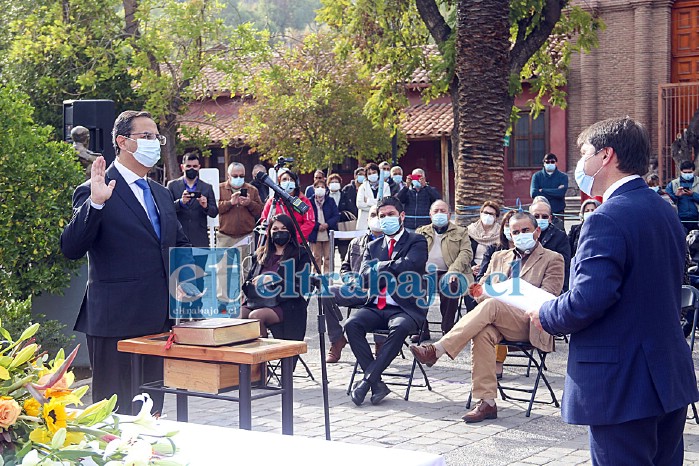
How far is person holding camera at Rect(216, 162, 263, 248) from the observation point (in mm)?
13469

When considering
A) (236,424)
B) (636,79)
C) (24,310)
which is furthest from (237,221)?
(636,79)

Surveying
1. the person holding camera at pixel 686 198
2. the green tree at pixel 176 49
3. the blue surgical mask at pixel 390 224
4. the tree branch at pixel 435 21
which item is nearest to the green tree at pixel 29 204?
the blue surgical mask at pixel 390 224

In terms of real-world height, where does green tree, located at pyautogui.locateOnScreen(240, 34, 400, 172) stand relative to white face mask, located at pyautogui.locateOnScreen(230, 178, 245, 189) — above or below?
above

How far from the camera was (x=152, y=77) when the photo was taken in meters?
21.0

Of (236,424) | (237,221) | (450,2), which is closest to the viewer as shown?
(236,424)

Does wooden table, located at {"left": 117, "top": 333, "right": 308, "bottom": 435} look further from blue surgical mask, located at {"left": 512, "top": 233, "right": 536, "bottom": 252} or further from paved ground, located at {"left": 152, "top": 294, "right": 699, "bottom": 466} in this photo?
blue surgical mask, located at {"left": 512, "top": 233, "right": 536, "bottom": 252}

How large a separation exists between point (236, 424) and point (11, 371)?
5092mm

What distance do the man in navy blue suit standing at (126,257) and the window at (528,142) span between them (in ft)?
88.9

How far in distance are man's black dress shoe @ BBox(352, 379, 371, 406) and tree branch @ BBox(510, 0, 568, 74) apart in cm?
892

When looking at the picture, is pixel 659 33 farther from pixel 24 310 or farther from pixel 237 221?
pixel 24 310

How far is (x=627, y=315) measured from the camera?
155 inches

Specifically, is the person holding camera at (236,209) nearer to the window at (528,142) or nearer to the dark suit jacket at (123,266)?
the dark suit jacket at (123,266)

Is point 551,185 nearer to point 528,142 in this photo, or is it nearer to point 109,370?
point 109,370

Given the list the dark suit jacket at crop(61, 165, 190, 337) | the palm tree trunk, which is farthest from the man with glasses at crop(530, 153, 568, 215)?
the dark suit jacket at crop(61, 165, 190, 337)
